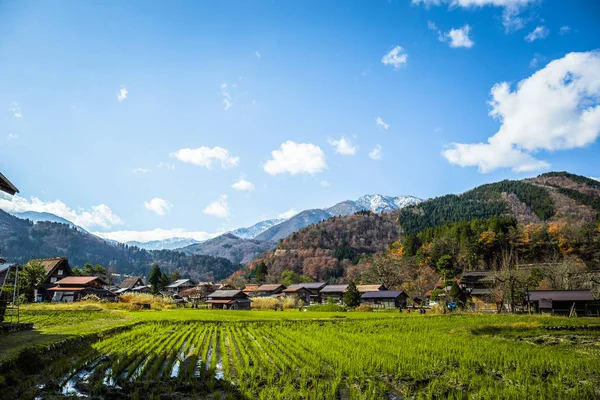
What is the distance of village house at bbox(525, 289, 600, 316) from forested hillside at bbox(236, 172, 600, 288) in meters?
21.6

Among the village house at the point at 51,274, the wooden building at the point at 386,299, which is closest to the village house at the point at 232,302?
the wooden building at the point at 386,299

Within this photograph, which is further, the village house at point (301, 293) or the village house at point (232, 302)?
the village house at point (301, 293)

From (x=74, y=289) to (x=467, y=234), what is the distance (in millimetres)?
77130

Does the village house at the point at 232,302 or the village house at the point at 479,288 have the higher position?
the village house at the point at 479,288

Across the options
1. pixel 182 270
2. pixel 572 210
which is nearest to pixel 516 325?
pixel 572 210

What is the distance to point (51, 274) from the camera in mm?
60000

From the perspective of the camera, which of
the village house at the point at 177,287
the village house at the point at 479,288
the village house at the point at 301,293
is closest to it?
the village house at the point at 479,288

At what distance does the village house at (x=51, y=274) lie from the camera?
5816 cm

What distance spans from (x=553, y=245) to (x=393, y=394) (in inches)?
3126

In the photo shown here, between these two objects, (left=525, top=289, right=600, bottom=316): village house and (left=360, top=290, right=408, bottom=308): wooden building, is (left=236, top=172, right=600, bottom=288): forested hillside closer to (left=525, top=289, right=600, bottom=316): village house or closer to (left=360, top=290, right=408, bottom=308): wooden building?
(left=360, top=290, right=408, bottom=308): wooden building

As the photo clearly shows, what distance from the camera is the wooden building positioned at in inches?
2453

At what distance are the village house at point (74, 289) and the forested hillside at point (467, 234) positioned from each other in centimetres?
5528

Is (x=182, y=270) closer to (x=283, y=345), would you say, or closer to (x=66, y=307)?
(x=66, y=307)

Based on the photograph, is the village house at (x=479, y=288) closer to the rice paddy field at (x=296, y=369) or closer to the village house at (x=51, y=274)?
the rice paddy field at (x=296, y=369)
